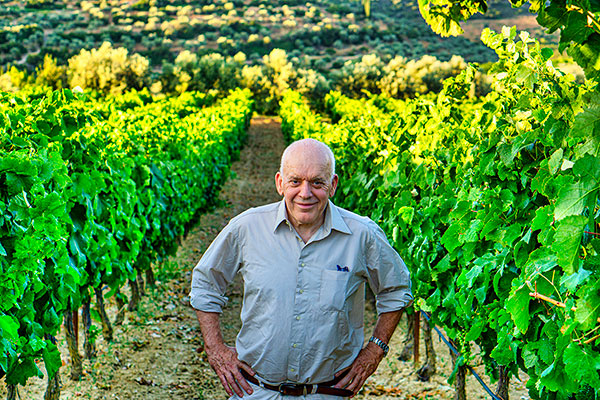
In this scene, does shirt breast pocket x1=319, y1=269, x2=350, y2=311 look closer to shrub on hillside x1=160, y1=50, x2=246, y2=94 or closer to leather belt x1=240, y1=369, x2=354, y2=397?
leather belt x1=240, y1=369, x2=354, y2=397

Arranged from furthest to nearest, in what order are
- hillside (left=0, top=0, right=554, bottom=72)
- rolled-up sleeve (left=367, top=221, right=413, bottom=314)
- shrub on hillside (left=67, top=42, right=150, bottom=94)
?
1. hillside (left=0, top=0, right=554, bottom=72)
2. shrub on hillside (left=67, top=42, right=150, bottom=94)
3. rolled-up sleeve (left=367, top=221, right=413, bottom=314)

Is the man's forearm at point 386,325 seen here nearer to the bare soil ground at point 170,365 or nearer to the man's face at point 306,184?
the man's face at point 306,184

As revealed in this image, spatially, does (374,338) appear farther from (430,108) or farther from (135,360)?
(135,360)

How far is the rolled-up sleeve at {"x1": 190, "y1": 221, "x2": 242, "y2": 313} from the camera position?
2.71 meters

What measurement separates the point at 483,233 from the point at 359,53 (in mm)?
80237

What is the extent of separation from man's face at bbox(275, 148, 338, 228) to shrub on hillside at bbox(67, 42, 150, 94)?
54166 millimetres

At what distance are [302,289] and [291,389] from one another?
437 mm

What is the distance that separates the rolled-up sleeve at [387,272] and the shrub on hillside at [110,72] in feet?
178

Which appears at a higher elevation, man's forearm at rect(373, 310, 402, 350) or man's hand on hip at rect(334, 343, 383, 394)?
man's forearm at rect(373, 310, 402, 350)

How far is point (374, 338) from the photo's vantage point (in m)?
Result: 2.74

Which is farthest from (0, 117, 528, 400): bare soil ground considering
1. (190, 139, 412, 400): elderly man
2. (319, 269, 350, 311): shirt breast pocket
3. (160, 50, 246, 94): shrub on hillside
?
(160, 50, 246, 94): shrub on hillside

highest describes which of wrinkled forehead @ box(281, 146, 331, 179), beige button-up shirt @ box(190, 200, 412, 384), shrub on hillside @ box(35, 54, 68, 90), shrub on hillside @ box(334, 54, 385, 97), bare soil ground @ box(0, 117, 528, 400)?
wrinkled forehead @ box(281, 146, 331, 179)

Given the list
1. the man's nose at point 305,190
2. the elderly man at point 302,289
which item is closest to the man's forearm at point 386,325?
the elderly man at point 302,289

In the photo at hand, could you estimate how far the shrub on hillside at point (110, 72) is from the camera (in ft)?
178
